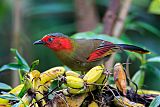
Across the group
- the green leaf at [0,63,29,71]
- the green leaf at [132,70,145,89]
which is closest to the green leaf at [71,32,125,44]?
the green leaf at [132,70,145,89]

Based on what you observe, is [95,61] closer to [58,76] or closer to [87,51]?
[87,51]

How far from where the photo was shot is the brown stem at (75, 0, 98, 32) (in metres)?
3.74

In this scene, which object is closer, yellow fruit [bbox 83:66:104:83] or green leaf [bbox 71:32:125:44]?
yellow fruit [bbox 83:66:104:83]

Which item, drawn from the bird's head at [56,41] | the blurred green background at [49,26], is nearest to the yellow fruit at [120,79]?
the bird's head at [56,41]

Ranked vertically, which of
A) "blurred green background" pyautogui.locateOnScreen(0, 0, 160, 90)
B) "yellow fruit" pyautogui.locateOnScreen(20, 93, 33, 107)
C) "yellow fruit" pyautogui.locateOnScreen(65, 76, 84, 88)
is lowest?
"blurred green background" pyautogui.locateOnScreen(0, 0, 160, 90)

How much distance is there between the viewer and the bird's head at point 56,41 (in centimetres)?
212

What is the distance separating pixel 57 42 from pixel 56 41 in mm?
24

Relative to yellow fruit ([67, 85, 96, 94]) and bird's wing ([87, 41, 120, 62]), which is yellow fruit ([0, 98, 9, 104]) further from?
bird's wing ([87, 41, 120, 62])

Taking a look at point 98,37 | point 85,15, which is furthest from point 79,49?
point 85,15

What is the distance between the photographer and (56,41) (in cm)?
223

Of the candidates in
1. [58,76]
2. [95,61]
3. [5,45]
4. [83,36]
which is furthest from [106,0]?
[58,76]

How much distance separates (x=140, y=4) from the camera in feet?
13.9

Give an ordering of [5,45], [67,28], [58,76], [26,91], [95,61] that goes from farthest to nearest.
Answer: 1. [5,45]
2. [67,28]
3. [95,61]
4. [58,76]
5. [26,91]

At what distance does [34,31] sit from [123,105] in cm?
293
